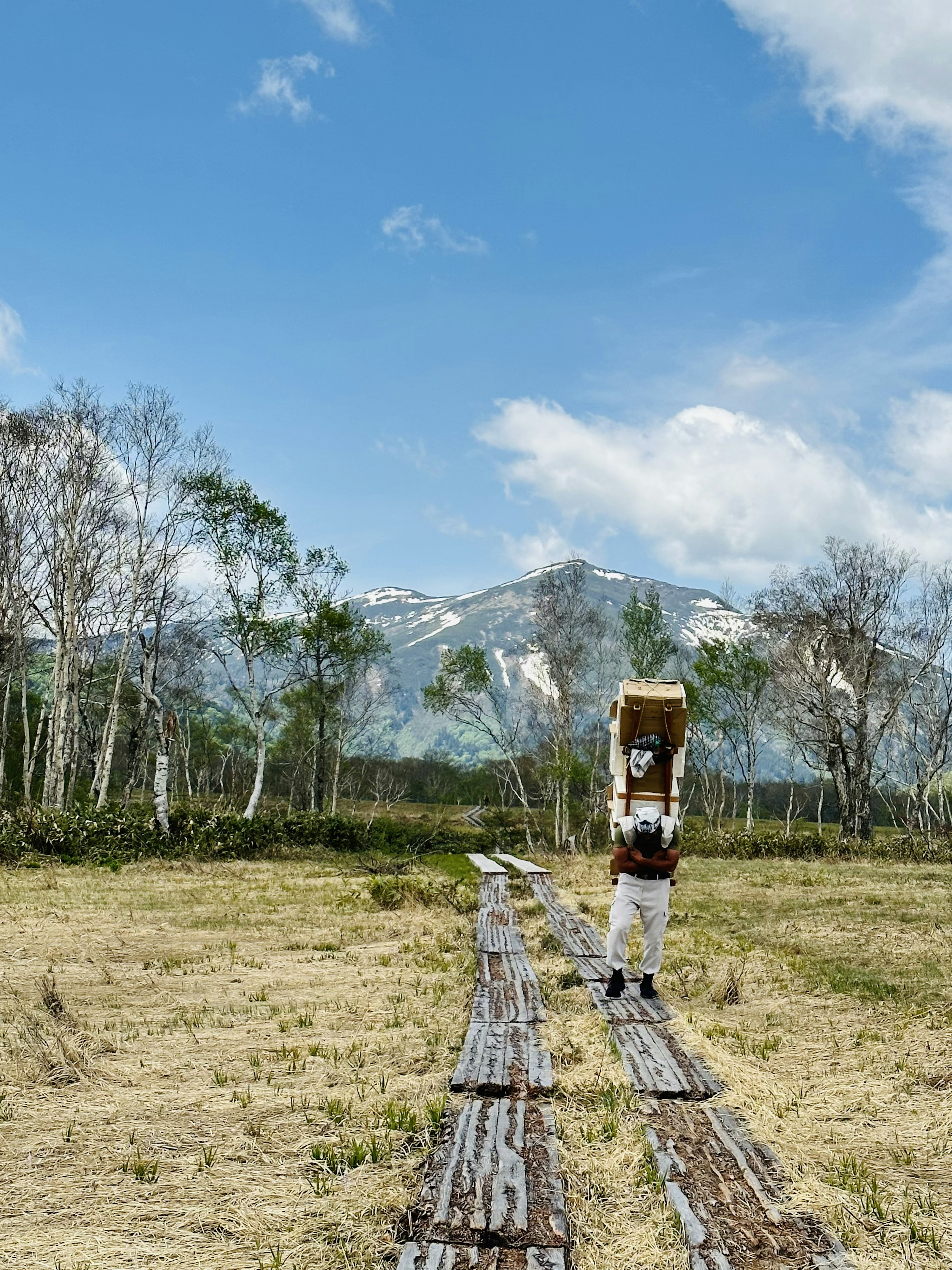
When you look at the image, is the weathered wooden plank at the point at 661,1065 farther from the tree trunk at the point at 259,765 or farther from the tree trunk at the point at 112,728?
the tree trunk at the point at 112,728

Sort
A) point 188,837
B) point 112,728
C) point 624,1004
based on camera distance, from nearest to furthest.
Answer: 1. point 624,1004
2. point 188,837
3. point 112,728

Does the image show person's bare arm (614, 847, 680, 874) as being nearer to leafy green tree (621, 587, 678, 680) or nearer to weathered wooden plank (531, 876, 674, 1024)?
weathered wooden plank (531, 876, 674, 1024)

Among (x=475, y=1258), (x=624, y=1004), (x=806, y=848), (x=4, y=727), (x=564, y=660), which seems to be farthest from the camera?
(x=564, y=660)

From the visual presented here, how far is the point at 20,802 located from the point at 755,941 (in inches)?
972

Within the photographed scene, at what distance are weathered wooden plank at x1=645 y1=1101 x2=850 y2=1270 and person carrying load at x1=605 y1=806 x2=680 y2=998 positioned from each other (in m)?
3.24

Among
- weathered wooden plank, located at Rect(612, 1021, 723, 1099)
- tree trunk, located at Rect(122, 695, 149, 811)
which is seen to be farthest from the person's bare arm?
tree trunk, located at Rect(122, 695, 149, 811)

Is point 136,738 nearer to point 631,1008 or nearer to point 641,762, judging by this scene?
point 641,762

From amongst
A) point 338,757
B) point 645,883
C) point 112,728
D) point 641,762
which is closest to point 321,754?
point 338,757

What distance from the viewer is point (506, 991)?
8.77 meters

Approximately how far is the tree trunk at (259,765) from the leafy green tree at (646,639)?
22.7 metres

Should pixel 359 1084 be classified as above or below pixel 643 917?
below

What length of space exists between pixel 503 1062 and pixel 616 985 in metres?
2.56

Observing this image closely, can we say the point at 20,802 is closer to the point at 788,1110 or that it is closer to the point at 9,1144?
the point at 9,1144

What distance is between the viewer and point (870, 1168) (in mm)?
4898
